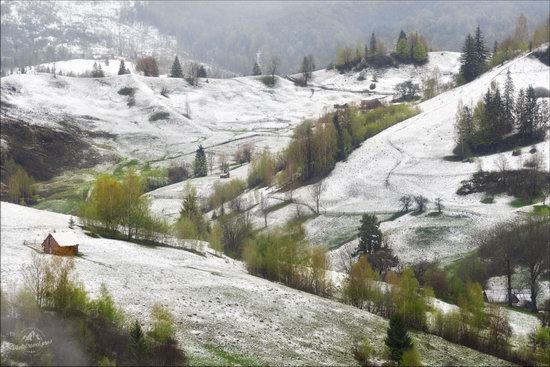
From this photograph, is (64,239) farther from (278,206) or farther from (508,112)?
(508,112)

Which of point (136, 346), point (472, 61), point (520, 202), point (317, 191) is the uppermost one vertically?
point (472, 61)

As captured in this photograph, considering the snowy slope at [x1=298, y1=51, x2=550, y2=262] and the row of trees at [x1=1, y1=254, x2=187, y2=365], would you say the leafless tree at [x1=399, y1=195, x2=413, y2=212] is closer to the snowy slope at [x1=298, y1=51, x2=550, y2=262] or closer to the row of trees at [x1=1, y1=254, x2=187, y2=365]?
the snowy slope at [x1=298, y1=51, x2=550, y2=262]

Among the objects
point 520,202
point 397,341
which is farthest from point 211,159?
point 397,341

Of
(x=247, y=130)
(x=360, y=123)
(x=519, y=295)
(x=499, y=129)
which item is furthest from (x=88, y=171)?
(x=519, y=295)

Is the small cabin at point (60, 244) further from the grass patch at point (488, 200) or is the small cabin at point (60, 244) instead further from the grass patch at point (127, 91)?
the grass patch at point (127, 91)

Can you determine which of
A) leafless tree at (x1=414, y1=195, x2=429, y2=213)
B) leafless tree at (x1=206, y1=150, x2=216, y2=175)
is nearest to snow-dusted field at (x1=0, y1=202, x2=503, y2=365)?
leafless tree at (x1=414, y1=195, x2=429, y2=213)

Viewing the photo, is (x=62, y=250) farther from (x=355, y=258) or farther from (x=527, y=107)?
(x=527, y=107)

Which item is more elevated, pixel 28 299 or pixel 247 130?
pixel 28 299
